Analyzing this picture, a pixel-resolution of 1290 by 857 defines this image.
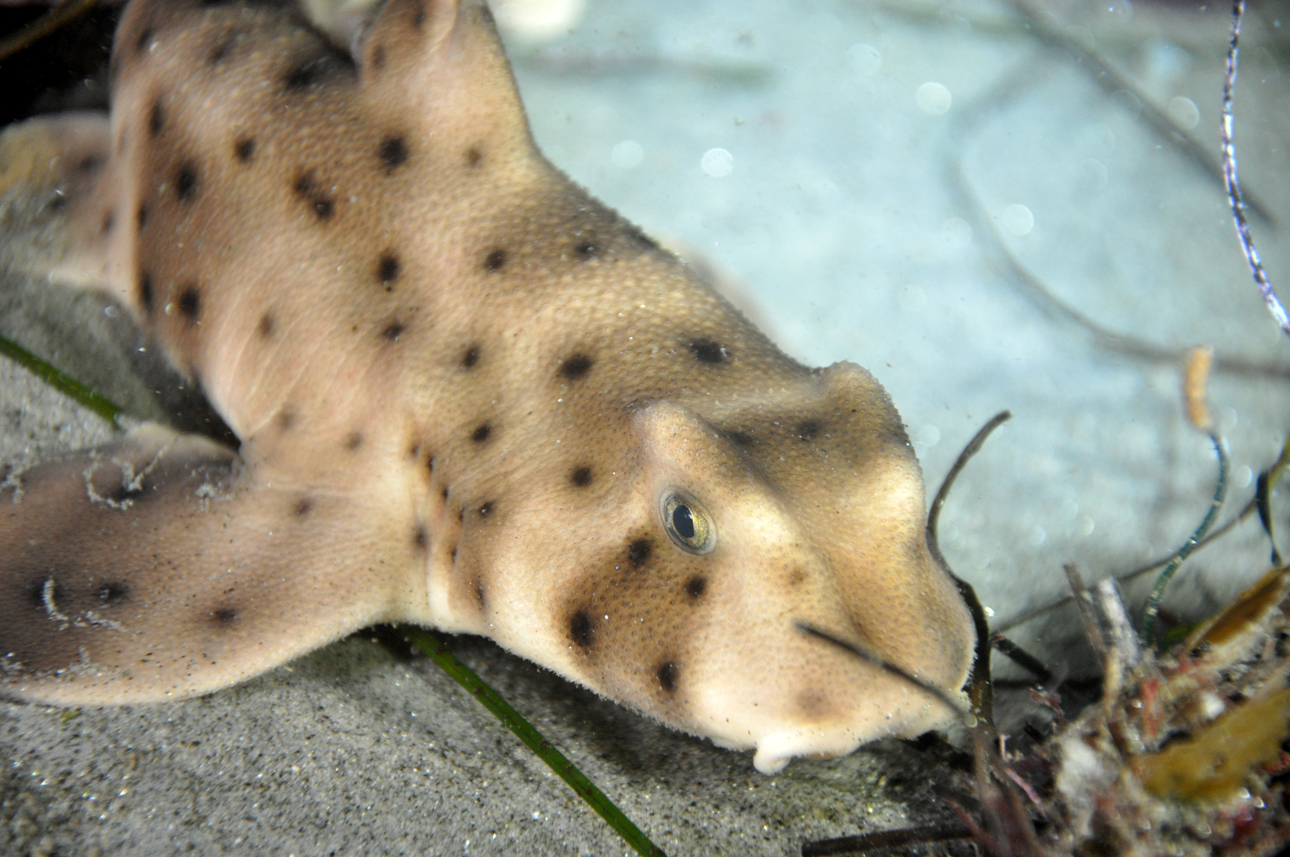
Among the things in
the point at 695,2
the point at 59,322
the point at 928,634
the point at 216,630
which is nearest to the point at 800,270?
the point at 695,2

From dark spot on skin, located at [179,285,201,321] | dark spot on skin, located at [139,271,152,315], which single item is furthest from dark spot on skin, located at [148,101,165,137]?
dark spot on skin, located at [179,285,201,321]

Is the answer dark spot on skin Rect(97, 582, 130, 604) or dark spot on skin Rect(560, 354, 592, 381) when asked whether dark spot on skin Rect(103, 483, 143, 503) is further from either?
dark spot on skin Rect(560, 354, 592, 381)

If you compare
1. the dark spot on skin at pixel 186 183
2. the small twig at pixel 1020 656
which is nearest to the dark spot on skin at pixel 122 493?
the dark spot on skin at pixel 186 183

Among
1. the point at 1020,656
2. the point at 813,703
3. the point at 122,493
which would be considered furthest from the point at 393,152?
the point at 1020,656

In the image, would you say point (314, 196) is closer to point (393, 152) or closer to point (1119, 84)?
point (393, 152)

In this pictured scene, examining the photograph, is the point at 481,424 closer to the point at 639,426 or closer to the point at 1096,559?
the point at 639,426

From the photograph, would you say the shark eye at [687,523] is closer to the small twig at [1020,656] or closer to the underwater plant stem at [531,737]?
the underwater plant stem at [531,737]
